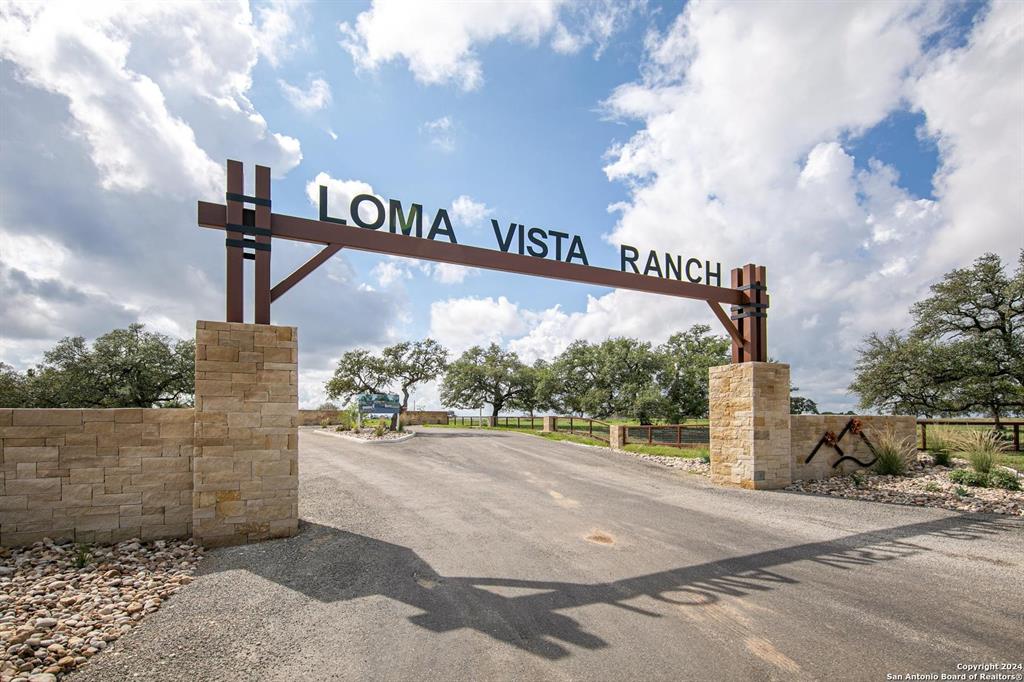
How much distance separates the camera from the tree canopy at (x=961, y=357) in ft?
65.8

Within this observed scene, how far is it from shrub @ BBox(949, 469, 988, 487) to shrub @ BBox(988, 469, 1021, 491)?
0.50 feet

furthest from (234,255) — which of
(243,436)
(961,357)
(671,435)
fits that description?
(961,357)

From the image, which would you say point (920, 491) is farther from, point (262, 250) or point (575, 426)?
point (575, 426)

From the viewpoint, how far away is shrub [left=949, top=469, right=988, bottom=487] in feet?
34.7

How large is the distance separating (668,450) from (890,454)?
665 centimetres

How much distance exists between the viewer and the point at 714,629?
4.24m

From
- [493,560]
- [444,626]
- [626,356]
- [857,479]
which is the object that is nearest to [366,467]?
[493,560]

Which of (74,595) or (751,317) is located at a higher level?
(751,317)

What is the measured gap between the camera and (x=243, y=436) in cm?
679

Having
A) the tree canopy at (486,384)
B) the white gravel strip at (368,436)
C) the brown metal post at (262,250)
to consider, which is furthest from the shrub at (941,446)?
the tree canopy at (486,384)

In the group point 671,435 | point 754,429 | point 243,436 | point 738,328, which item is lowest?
point 671,435

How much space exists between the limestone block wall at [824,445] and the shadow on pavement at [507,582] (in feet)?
15.1

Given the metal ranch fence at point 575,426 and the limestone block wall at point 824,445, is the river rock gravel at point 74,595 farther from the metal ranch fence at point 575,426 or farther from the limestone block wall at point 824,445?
the metal ranch fence at point 575,426

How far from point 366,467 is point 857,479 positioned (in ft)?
40.7
